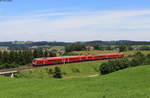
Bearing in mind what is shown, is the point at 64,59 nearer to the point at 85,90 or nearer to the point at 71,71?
the point at 71,71

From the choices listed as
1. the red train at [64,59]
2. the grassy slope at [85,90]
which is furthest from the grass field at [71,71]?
the grassy slope at [85,90]

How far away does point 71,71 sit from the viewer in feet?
238

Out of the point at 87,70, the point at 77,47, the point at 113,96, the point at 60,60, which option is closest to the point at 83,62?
the point at 87,70

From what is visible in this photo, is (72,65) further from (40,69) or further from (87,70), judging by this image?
(40,69)

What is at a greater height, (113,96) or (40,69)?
(113,96)

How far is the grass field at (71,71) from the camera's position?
200 feet

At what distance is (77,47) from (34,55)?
278ft

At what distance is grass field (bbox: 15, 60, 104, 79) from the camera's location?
60875 millimetres

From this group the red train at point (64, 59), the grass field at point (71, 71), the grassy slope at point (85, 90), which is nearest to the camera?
the grassy slope at point (85, 90)

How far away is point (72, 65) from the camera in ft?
252

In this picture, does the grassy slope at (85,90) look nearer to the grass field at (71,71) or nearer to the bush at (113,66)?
the bush at (113,66)

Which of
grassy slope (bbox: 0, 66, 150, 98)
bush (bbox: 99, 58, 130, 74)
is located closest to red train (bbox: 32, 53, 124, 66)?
bush (bbox: 99, 58, 130, 74)

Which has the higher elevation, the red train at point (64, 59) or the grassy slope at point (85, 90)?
the grassy slope at point (85, 90)

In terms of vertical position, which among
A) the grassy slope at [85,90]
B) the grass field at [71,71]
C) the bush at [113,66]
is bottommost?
the grass field at [71,71]
